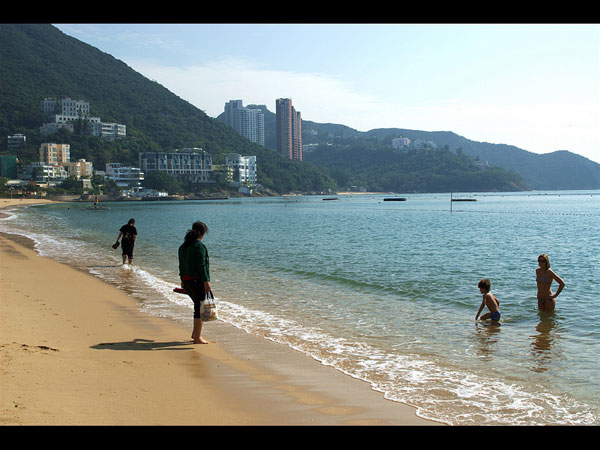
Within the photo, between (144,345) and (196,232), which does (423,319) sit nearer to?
(196,232)

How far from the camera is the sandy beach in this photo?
454 cm

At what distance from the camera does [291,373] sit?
6219mm

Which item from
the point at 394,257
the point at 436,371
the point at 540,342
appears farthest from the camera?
the point at 394,257

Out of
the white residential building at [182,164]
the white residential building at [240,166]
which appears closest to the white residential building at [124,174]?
the white residential building at [182,164]

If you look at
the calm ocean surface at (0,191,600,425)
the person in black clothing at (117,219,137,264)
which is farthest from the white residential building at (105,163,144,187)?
the person in black clothing at (117,219,137,264)

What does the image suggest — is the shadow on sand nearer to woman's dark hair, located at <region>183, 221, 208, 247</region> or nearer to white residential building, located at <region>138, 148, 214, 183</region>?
woman's dark hair, located at <region>183, 221, 208, 247</region>

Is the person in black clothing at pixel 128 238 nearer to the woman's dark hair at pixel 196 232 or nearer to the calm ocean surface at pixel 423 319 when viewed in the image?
the calm ocean surface at pixel 423 319

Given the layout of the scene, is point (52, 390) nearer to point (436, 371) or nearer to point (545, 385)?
point (436, 371)

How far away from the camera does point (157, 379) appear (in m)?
5.65

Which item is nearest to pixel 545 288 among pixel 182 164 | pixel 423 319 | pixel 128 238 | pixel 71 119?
pixel 423 319

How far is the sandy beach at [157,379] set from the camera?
454cm

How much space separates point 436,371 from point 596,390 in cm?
184
